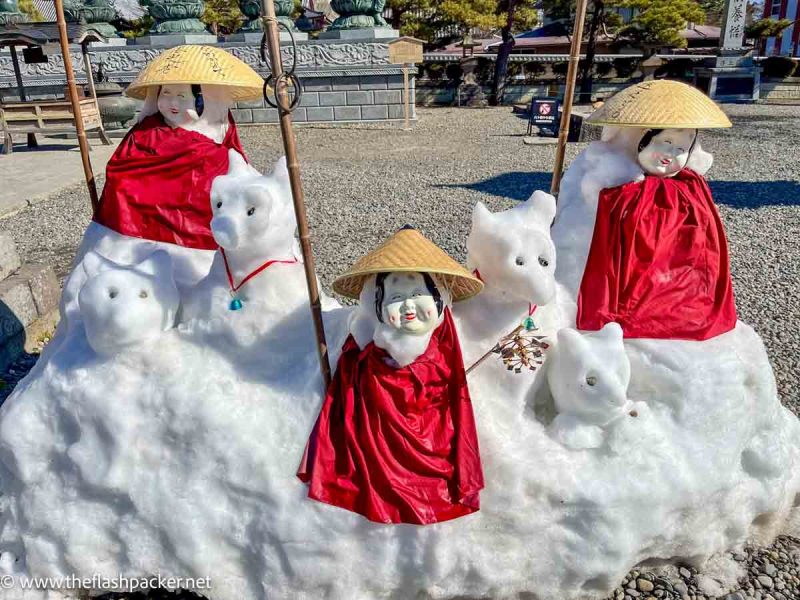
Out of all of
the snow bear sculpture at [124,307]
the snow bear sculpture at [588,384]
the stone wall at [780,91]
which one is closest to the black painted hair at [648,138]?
the snow bear sculpture at [588,384]

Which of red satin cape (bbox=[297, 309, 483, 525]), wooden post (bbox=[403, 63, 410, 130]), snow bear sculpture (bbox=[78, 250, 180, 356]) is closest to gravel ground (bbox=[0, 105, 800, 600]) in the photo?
wooden post (bbox=[403, 63, 410, 130])

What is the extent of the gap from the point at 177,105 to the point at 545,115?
37.9 feet

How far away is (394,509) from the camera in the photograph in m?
2.25

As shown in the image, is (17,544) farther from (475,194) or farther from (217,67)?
(475,194)

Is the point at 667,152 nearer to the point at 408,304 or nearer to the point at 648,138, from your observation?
the point at 648,138

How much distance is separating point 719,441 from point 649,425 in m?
0.31

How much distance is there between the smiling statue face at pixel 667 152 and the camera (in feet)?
8.87

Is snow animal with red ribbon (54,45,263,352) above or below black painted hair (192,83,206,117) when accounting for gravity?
below

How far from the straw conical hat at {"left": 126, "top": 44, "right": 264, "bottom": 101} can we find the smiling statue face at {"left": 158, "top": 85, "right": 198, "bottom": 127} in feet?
0.44

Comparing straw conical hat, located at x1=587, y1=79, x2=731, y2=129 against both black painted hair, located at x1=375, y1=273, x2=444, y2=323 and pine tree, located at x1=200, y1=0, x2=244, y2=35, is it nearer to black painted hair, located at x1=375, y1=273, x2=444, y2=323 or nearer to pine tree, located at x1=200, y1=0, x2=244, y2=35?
Answer: black painted hair, located at x1=375, y1=273, x2=444, y2=323

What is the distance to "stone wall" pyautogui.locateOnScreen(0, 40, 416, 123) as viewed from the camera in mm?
15359

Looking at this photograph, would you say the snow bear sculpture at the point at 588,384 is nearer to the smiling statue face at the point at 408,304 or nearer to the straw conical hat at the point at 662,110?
the smiling statue face at the point at 408,304

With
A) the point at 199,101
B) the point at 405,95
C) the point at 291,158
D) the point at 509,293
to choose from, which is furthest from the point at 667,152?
the point at 405,95

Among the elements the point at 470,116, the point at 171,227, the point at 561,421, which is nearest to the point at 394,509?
the point at 561,421
